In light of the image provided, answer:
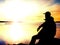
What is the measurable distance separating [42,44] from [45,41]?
0.16 m

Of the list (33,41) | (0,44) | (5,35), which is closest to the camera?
(33,41)

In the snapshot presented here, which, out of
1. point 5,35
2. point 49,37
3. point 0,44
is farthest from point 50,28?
point 5,35

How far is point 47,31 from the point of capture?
9211 mm

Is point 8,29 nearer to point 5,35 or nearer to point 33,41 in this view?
point 5,35

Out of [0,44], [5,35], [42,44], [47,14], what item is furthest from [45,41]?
[5,35]

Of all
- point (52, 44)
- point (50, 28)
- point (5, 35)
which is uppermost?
point (50, 28)

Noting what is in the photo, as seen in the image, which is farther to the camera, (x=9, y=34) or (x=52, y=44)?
(x=9, y=34)

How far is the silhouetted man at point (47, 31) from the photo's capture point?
9086mm

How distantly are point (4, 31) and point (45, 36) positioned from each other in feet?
29.4

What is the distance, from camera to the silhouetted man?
909cm

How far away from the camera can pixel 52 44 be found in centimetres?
941

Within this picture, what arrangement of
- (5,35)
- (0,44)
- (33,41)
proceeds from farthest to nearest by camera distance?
(5,35) < (0,44) < (33,41)

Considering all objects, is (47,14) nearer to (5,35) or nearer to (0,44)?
(0,44)

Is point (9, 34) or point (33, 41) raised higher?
point (33, 41)
